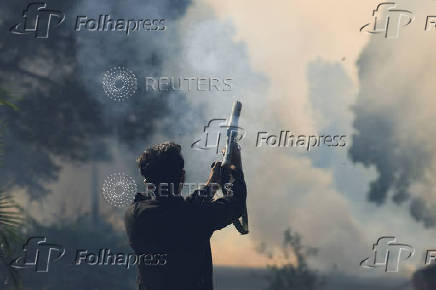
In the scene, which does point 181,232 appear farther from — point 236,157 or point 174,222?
point 236,157

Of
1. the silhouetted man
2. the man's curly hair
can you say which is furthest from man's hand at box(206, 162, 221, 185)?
the man's curly hair

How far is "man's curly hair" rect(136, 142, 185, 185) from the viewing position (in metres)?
3.94

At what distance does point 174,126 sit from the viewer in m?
10.7

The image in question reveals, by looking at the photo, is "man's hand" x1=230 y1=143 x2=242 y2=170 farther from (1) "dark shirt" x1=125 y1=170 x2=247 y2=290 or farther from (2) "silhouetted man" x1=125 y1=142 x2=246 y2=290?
(1) "dark shirt" x1=125 y1=170 x2=247 y2=290

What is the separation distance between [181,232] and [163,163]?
0.38 meters

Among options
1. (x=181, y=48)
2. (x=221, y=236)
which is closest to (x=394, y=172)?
(x=221, y=236)

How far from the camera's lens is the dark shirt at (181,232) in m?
3.82

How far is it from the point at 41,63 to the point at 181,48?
217 centimetres

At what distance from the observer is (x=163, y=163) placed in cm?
394

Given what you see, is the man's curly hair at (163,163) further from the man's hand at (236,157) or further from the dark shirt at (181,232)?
the man's hand at (236,157)

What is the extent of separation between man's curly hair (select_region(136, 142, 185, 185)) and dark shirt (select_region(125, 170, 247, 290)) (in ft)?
0.39

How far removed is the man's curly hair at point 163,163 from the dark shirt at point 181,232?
4.7 inches

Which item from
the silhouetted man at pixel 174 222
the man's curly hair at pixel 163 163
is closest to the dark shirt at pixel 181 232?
the silhouetted man at pixel 174 222

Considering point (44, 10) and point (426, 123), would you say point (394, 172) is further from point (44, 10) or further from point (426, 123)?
point (44, 10)
